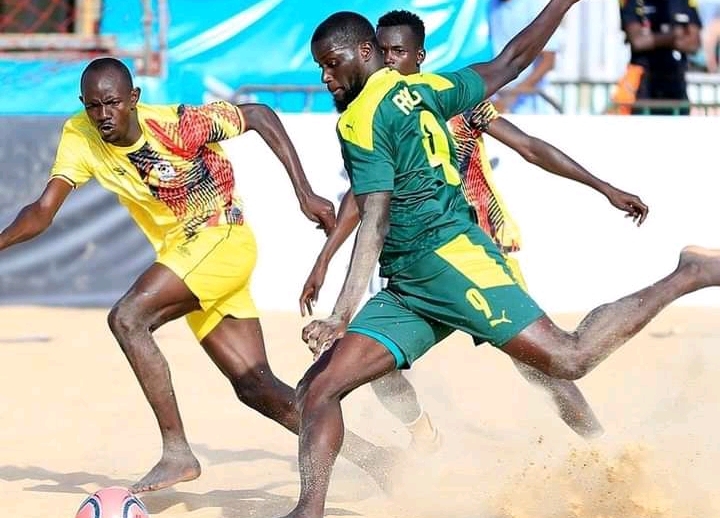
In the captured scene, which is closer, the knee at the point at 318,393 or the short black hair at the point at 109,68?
the knee at the point at 318,393

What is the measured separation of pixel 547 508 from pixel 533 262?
251 inches

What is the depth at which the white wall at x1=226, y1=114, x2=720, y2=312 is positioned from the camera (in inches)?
468

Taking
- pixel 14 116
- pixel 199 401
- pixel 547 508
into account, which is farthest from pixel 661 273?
pixel 547 508

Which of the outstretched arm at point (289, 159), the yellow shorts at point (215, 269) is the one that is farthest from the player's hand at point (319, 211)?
the yellow shorts at point (215, 269)

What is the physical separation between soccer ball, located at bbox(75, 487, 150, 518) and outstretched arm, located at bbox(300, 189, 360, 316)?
3.03 ft

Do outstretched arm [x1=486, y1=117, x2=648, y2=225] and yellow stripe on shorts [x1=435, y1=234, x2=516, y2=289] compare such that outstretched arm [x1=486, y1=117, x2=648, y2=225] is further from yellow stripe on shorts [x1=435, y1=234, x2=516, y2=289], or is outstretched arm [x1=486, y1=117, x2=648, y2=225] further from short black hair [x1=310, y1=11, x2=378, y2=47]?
short black hair [x1=310, y1=11, x2=378, y2=47]

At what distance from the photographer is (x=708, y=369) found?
28.2 feet

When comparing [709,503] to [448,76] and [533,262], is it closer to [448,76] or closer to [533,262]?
[448,76]

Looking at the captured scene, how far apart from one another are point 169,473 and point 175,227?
42.4 inches

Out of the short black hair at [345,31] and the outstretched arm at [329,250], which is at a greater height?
the short black hair at [345,31]

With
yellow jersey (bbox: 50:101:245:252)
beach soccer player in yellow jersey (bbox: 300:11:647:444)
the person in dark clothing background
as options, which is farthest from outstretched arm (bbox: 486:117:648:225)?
the person in dark clothing background

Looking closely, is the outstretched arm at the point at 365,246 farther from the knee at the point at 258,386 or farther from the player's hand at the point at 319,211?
the knee at the point at 258,386

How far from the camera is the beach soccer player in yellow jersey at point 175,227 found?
6004mm

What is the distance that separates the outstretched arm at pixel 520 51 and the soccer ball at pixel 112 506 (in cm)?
203
